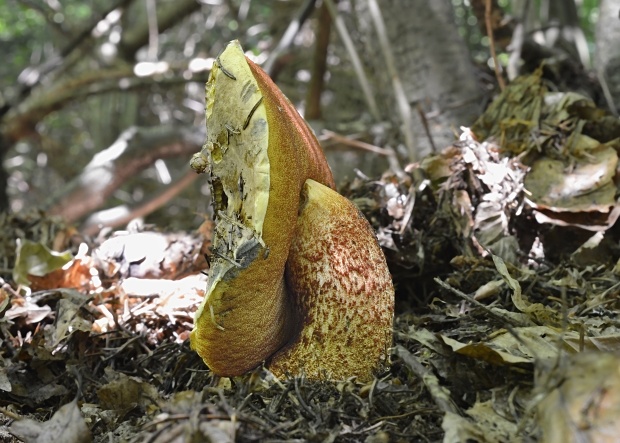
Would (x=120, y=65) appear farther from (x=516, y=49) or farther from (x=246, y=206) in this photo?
(x=246, y=206)

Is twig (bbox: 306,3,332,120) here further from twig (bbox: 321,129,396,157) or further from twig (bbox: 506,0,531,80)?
twig (bbox: 506,0,531,80)

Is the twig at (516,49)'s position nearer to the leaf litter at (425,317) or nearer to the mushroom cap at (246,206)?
the leaf litter at (425,317)

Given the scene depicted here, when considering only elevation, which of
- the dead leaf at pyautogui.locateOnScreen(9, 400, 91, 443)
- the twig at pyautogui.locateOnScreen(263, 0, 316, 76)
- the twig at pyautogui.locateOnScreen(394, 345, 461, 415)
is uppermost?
the twig at pyautogui.locateOnScreen(263, 0, 316, 76)

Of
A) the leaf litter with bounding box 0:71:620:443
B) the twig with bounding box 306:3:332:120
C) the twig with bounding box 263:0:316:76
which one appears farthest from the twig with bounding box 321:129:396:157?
the twig with bounding box 306:3:332:120

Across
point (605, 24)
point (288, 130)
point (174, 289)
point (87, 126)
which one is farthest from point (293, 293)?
point (87, 126)

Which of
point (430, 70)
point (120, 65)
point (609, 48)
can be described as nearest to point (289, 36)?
point (430, 70)

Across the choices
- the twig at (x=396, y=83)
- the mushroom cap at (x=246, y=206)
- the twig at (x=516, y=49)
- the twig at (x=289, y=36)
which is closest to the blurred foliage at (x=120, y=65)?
the twig at (x=289, y=36)

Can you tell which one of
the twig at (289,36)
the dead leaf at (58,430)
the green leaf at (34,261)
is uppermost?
the twig at (289,36)

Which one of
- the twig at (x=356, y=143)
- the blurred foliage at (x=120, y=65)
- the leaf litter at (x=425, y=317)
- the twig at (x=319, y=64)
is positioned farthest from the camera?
the blurred foliage at (x=120, y=65)
